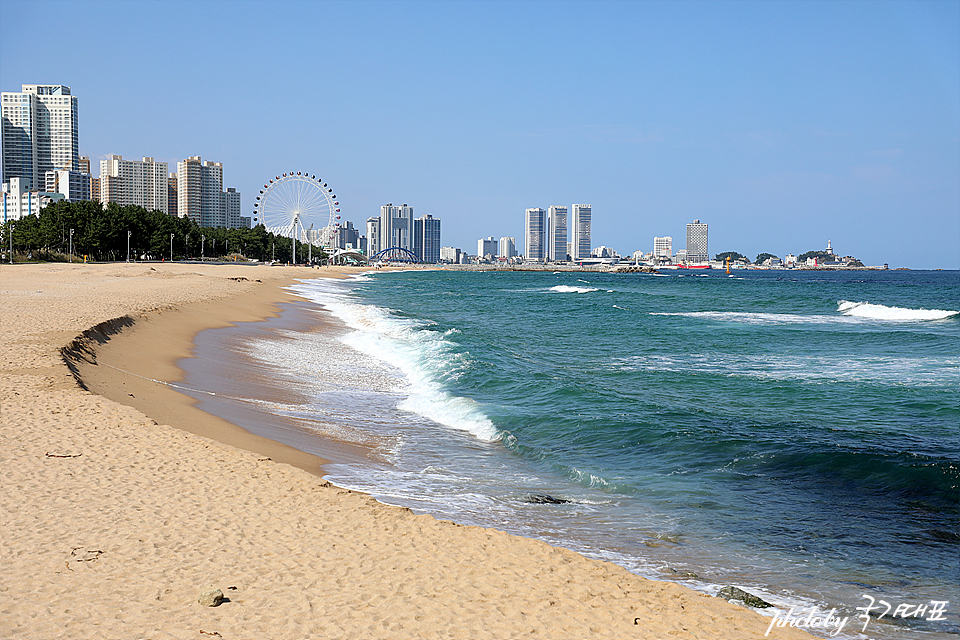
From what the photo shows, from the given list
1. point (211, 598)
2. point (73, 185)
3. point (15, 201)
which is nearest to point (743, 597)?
point (211, 598)

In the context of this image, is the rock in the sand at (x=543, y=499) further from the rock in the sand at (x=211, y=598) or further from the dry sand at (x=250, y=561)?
the rock in the sand at (x=211, y=598)

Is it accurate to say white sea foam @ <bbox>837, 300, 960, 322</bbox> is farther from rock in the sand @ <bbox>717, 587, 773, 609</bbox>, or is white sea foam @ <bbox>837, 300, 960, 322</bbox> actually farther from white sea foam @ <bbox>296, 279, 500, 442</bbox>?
rock in the sand @ <bbox>717, 587, 773, 609</bbox>

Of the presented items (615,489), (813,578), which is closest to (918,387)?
(615,489)

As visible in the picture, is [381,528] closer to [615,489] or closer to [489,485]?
[489,485]

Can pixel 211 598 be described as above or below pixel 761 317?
below

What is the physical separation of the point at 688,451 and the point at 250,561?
7.45 m

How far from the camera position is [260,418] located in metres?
12.2

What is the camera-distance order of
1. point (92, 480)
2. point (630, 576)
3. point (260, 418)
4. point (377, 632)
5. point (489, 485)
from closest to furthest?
point (377, 632)
point (630, 576)
point (92, 480)
point (489, 485)
point (260, 418)

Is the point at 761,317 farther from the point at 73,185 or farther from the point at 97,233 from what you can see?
the point at 73,185

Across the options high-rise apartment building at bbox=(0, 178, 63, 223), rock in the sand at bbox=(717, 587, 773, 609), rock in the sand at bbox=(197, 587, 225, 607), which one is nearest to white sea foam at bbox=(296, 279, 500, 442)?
rock in the sand at bbox=(717, 587, 773, 609)

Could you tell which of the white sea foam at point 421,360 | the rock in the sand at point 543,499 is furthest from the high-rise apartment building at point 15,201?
the rock in the sand at point 543,499

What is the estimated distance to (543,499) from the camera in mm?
Result: 8828

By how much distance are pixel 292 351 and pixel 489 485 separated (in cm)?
1327

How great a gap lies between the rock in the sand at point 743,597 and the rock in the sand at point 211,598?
13.4 ft
